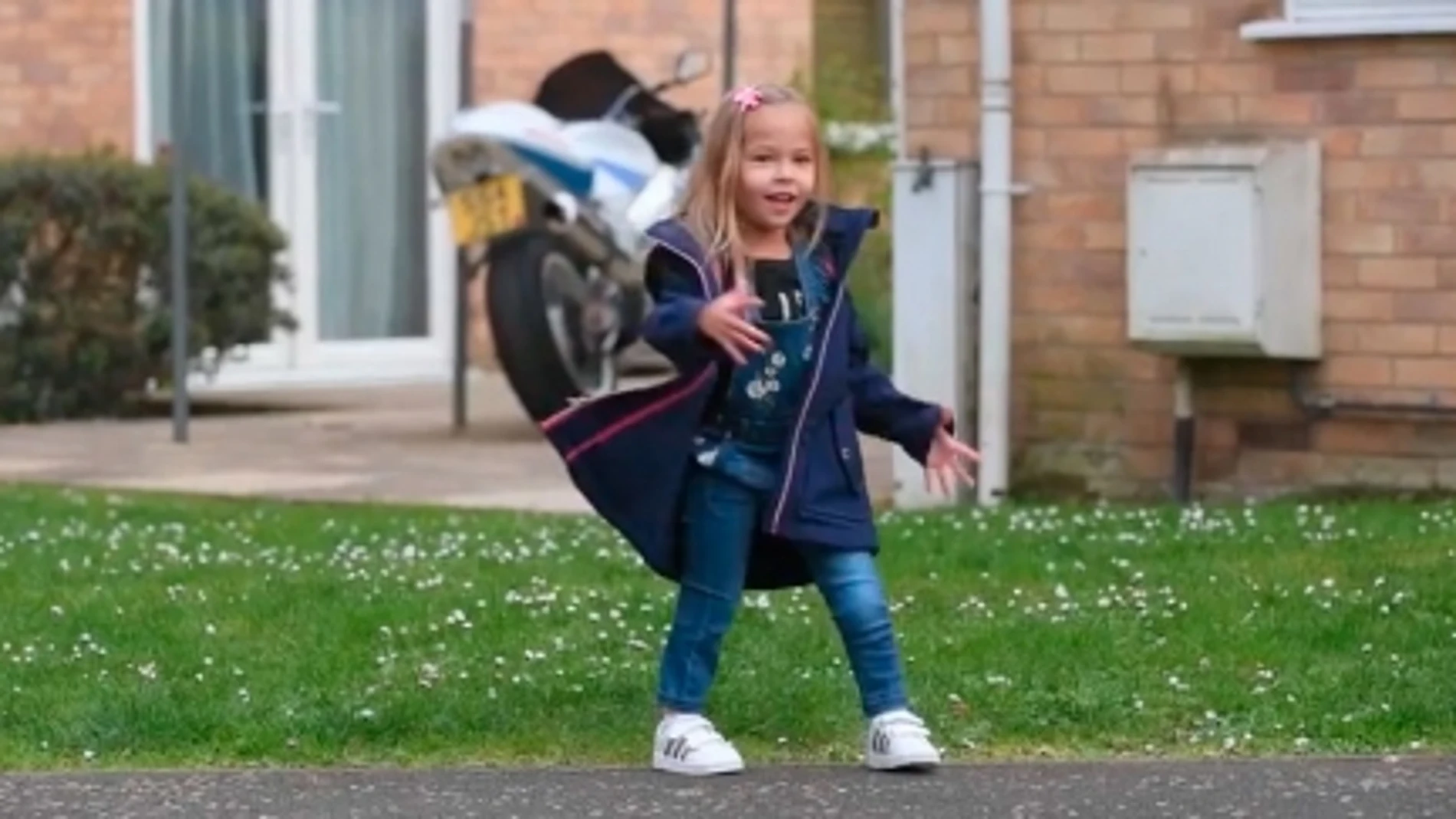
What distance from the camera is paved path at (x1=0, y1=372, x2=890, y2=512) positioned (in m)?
11.6

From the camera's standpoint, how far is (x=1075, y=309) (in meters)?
10.8

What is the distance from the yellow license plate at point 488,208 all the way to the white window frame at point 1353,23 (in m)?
3.04

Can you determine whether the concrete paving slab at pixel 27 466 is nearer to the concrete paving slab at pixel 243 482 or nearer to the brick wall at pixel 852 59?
the concrete paving slab at pixel 243 482

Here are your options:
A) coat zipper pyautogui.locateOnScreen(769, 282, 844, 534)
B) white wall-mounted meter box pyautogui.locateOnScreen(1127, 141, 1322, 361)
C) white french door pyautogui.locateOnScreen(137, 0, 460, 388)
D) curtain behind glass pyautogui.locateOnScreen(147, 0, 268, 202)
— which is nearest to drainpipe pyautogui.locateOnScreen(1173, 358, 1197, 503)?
white wall-mounted meter box pyautogui.locateOnScreen(1127, 141, 1322, 361)

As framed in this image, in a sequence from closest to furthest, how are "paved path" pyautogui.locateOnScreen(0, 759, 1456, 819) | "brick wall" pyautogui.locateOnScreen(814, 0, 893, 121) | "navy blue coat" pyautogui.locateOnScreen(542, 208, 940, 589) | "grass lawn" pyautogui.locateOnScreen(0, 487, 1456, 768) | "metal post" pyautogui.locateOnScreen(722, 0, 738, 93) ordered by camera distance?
1. "paved path" pyautogui.locateOnScreen(0, 759, 1456, 819)
2. "navy blue coat" pyautogui.locateOnScreen(542, 208, 940, 589)
3. "grass lawn" pyautogui.locateOnScreen(0, 487, 1456, 768)
4. "metal post" pyautogui.locateOnScreen(722, 0, 738, 93)
5. "brick wall" pyautogui.locateOnScreen(814, 0, 893, 121)

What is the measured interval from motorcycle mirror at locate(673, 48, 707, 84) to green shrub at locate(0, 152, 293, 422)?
1.85 metres

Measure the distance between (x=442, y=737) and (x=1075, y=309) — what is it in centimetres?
432

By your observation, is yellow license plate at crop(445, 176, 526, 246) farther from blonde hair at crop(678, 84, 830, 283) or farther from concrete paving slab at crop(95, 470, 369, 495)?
blonde hair at crop(678, 84, 830, 283)

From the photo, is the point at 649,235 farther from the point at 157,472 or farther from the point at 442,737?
the point at 157,472

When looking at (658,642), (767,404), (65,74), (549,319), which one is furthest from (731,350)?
(65,74)

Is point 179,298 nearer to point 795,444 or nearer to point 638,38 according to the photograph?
point 638,38

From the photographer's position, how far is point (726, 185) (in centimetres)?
661

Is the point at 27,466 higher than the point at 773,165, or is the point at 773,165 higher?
the point at 773,165

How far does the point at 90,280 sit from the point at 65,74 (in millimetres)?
1696
